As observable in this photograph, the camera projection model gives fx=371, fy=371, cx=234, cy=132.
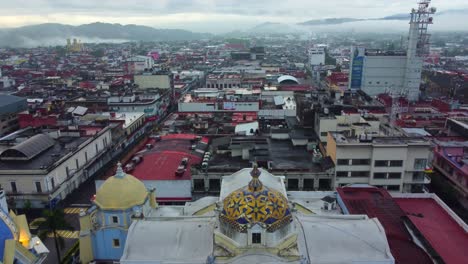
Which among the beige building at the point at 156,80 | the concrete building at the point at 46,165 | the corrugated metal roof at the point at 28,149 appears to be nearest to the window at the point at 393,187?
the concrete building at the point at 46,165

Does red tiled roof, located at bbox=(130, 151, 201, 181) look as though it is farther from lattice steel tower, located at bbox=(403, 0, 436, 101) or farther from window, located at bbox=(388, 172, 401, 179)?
lattice steel tower, located at bbox=(403, 0, 436, 101)

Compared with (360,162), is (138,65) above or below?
above

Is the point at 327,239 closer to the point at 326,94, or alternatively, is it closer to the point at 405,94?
the point at 326,94

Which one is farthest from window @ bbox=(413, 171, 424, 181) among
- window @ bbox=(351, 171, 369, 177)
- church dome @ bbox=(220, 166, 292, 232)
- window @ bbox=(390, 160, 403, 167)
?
church dome @ bbox=(220, 166, 292, 232)

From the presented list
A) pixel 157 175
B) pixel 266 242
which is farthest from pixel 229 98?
pixel 266 242

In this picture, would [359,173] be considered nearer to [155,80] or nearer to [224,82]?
[224,82]

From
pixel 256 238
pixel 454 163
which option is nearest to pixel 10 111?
pixel 256 238
